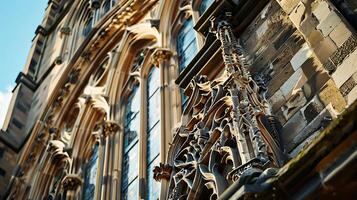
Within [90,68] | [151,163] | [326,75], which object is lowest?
[326,75]

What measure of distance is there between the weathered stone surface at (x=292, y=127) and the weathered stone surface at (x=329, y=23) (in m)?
0.74

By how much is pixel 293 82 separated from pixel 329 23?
2.35ft

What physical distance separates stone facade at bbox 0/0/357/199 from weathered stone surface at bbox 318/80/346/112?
12 mm

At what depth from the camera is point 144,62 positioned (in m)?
12.5


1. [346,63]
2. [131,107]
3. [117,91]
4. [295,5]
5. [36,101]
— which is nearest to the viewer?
[346,63]

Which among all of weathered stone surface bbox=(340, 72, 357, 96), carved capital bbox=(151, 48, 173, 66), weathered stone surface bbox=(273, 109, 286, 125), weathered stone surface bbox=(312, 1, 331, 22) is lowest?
weathered stone surface bbox=(340, 72, 357, 96)

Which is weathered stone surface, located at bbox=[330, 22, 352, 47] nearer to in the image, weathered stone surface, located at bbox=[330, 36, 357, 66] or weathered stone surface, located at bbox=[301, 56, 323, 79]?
weathered stone surface, located at bbox=[330, 36, 357, 66]

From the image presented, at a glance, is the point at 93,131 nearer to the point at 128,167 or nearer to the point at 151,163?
the point at 128,167

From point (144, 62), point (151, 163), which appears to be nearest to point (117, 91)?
point (144, 62)

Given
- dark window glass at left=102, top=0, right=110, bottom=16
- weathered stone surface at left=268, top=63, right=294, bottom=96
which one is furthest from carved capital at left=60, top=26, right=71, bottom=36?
weathered stone surface at left=268, top=63, right=294, bottom=96

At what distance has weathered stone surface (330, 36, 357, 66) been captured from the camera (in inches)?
209

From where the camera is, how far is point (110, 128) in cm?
1138

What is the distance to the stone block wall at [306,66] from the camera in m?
5.37

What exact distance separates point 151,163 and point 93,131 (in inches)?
145
